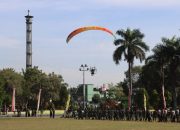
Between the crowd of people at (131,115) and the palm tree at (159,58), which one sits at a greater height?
the palm tree at (159,58)

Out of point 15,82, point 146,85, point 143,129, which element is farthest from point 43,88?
point 143,129

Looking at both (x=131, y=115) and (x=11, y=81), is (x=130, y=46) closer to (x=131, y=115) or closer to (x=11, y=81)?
(x=131, y=115)

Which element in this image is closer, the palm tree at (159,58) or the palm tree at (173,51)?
the palm tree at (173,51)

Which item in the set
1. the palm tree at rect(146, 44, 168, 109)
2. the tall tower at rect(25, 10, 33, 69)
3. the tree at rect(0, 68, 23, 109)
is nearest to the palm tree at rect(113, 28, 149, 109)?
the palm tree at rect(146, 44, 168, 109)

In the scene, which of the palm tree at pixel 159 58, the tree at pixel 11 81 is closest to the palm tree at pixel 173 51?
the palm tree at pixel 159 58

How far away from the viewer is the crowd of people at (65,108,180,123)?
48.2m

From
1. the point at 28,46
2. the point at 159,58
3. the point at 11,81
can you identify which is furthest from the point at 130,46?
the point at 28,46

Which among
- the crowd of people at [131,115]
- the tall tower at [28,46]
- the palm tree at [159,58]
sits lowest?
the crowd of people at [131,115]

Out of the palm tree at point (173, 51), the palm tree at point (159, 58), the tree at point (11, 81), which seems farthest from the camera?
the tree at point (11, 81)

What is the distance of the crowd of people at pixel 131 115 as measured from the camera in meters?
48.2

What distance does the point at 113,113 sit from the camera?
55.9 metres

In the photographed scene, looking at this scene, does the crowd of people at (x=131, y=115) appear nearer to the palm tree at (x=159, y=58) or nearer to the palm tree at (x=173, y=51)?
the palm tree at (x=159, y=58)

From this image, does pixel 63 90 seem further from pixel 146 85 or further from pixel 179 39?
pixel 179 39

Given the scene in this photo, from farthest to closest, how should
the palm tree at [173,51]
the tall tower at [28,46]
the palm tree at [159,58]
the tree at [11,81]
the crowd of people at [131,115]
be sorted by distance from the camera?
the tall tower at [28,46]
the tree at [11,81]
the palm tree at [159,58]
the palm tree at [173,51]
the crowd of people at [131,115]
